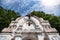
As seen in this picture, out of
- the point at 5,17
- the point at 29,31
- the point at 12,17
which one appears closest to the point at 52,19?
the point at 12,17

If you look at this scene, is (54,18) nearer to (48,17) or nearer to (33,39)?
(48,17)

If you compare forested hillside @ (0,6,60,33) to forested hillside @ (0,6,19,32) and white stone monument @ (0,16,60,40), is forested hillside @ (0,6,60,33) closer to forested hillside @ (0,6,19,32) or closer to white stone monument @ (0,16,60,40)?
forested hillside @ (0,6,19,32)

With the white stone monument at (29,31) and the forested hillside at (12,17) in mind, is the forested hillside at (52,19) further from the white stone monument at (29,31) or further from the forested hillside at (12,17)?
the white stone monument at (29,31)

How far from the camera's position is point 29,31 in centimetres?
1520

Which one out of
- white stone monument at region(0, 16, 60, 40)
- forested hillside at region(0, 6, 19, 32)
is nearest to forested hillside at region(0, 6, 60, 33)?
forested hillside at region(0, 6, 19, 32)

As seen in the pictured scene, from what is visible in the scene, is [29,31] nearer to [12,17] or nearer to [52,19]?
[52,19]

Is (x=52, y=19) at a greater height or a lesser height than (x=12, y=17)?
lesser

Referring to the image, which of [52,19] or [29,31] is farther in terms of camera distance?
[52,19]

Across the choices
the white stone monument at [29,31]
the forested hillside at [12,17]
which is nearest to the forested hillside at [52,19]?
the forested hillside at [12,17]

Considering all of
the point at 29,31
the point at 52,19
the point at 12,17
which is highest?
the point at 12,17

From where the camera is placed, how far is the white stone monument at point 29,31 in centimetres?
1488

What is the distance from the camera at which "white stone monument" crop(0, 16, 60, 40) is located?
14883mm

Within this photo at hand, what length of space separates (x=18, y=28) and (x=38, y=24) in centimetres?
171

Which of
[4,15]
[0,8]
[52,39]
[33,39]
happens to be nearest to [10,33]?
[33,39]
